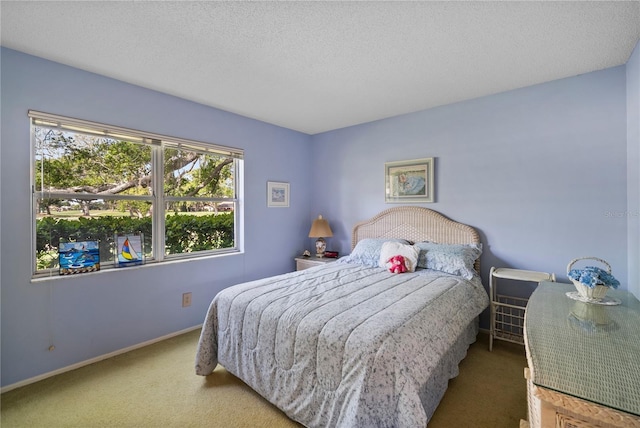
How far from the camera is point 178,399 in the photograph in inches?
74.1

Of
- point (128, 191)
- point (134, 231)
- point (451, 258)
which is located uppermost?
point (128, 191)

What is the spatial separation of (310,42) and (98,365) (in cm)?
309

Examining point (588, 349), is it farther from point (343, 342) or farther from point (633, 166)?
point (633, 166)

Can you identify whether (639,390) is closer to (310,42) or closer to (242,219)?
(310,42)

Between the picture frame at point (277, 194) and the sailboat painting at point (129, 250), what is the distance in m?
1.59

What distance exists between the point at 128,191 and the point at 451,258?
3.23 metres

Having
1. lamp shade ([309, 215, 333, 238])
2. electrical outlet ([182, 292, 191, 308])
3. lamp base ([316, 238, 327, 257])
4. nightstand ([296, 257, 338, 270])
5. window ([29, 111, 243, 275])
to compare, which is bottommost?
electrical outlet ([182, 292, 191, 308])

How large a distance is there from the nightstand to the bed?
3.13 ft

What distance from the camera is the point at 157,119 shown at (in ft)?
8.96

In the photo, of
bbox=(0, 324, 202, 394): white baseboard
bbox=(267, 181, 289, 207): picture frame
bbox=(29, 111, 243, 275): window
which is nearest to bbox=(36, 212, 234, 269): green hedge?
bbox=(29, 111, 243, 275): window

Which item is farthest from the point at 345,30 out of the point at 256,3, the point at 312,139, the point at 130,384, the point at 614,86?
the point at 130,384

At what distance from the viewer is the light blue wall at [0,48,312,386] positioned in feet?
6.56

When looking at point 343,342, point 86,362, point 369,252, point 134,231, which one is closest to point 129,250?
point 134,231

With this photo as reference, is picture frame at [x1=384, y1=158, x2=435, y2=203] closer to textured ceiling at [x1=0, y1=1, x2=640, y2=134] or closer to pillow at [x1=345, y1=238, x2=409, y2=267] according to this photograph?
pillow at [x1=345, y1=238, x2=409, y2=267]
